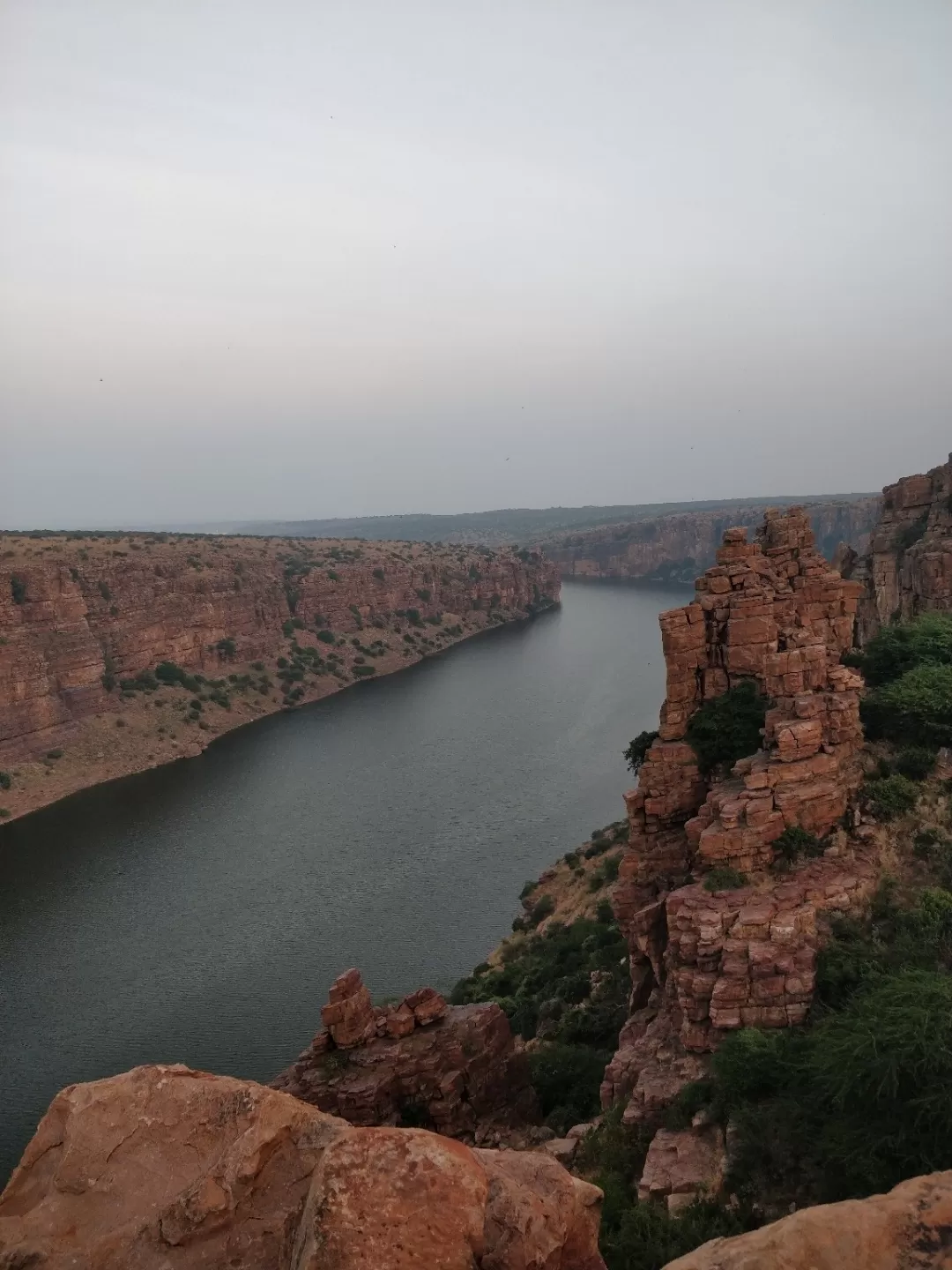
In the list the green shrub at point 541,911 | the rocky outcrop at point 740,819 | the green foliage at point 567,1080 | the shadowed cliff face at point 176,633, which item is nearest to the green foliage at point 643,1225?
the rocky outcrop at point 740,819

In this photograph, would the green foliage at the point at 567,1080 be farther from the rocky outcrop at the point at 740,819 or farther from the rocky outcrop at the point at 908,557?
the rocky outcrop at the point at 908,557

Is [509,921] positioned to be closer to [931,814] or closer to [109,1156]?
[931,814]

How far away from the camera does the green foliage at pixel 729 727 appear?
1585 cm

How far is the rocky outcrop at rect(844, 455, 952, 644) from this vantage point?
28.4 m

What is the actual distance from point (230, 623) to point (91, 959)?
4300cm

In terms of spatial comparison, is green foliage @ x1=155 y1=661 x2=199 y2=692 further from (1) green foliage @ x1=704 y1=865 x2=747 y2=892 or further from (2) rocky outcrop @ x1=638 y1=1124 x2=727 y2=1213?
(2) rocky outcrop @ x1=638 y1=1124 x2=727 y2=1213

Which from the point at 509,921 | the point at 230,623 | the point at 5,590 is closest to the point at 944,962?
the point at 509,921

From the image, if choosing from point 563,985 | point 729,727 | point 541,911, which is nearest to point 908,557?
point 541,911

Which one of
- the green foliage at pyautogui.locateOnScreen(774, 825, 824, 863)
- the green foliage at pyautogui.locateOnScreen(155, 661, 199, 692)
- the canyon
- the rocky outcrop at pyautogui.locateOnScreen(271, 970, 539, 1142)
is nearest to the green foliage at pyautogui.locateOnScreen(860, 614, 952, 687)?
the canyon

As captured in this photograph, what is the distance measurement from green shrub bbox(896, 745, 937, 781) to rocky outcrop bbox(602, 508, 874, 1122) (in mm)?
844

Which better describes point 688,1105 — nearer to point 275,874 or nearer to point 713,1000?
point 713,1000

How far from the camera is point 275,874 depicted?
35.8m

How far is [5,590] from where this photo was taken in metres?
50.6

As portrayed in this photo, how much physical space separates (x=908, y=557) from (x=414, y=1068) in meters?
25.6
